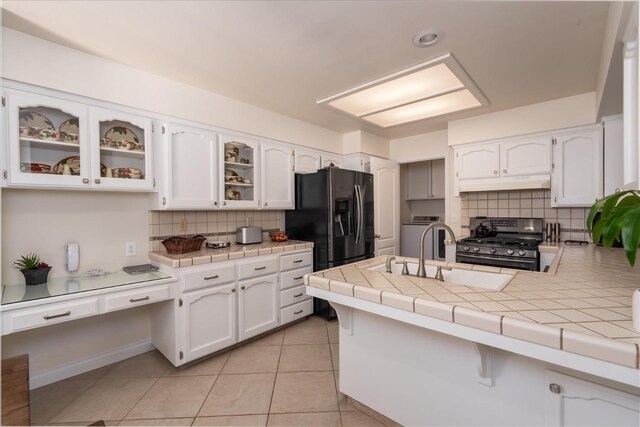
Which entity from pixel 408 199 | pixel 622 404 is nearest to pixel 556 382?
pixel 622 404

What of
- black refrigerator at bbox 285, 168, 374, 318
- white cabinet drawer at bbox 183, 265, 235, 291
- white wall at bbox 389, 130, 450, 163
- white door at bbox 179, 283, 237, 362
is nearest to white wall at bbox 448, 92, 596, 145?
white wall at bbox 389, 130, 450, 163

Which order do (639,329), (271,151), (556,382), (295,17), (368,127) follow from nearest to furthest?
(639,329), (556,382), (295,17), (271,151), (368,127)

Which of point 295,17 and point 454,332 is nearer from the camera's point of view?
point 454,332

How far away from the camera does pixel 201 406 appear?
5.92 ft

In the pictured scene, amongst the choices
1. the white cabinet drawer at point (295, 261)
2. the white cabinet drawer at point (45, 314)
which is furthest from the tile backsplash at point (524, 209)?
the white cabinet drawer at point (45, 314)

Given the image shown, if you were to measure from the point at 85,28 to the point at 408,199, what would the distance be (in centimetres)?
492

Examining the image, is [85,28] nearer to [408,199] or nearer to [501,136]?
[501,136]

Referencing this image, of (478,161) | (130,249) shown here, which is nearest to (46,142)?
(130,249)

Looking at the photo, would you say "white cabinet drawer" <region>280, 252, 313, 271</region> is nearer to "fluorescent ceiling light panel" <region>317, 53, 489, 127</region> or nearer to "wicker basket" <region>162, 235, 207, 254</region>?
"wicker basket" <region>162, 235, 207, 254</region>

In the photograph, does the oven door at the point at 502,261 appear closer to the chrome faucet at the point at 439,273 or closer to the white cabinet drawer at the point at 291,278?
the chrome faucet at the point at 439,273

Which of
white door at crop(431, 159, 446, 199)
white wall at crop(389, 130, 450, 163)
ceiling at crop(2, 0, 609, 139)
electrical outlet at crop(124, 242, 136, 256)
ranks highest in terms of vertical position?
ceiling at crop(2, 0, 609, 139)

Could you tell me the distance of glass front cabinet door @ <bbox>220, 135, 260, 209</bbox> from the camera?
9.20ft

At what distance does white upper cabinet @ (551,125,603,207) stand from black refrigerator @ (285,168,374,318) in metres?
2.03

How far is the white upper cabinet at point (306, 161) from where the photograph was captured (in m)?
3.46
